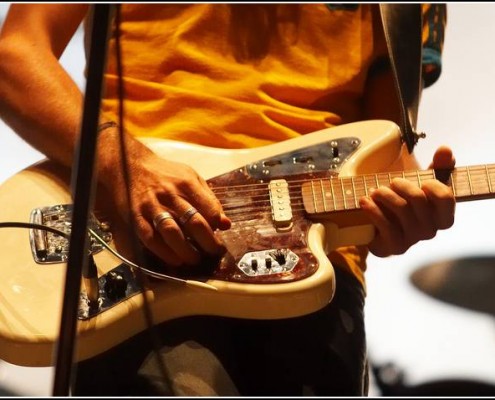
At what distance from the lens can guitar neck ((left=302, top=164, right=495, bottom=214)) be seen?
768 millimetres

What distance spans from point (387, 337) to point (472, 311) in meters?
0.14

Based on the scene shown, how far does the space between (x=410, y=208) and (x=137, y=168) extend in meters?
0.30

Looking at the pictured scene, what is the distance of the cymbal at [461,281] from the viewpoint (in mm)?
1104

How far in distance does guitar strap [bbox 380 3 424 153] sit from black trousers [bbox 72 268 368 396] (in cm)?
26

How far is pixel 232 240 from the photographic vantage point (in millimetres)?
732

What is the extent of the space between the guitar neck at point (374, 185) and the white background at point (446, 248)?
359mm

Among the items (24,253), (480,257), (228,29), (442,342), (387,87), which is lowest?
(442,342)

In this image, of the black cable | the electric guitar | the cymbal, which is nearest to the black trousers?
the electric guitar

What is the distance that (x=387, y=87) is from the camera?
965 millimetres

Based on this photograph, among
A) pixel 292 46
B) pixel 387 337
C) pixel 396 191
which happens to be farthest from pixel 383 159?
pixel 387 337

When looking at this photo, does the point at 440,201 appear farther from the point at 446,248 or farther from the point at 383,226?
the point at 446,248

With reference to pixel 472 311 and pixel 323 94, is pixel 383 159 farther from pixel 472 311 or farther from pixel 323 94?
pixel 472 311

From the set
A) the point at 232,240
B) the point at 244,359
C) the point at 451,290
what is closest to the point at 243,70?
the point at 232,240

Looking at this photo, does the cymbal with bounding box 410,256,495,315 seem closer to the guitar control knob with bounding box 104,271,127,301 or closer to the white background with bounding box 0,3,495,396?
the white background with bounding box 0,3,495,396
